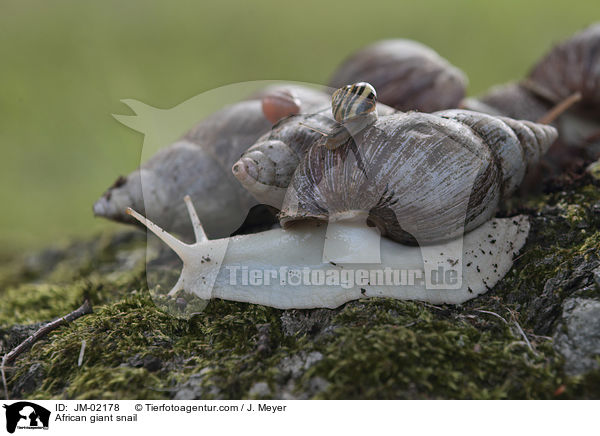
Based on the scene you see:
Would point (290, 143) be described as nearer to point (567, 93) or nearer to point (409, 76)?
point (409, 76)

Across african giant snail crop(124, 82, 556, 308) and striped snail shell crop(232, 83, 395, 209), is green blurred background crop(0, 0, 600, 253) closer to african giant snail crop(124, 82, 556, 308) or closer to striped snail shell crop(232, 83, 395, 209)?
striped snail shell crop(232, 83, 395, 209)

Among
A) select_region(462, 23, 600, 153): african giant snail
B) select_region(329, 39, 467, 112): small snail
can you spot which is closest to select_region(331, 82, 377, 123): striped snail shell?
select_region(329, 39, 467, 112): small snail

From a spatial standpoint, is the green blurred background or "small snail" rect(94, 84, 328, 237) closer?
"small snail" rect(94, 84, 328, 237)

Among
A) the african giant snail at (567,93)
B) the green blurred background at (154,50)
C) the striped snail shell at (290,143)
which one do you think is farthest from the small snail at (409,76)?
the green blurred background at (154,50)

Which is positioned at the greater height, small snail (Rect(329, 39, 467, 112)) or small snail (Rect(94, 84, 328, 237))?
small snail (Rect(329, 39, 467, 112))
